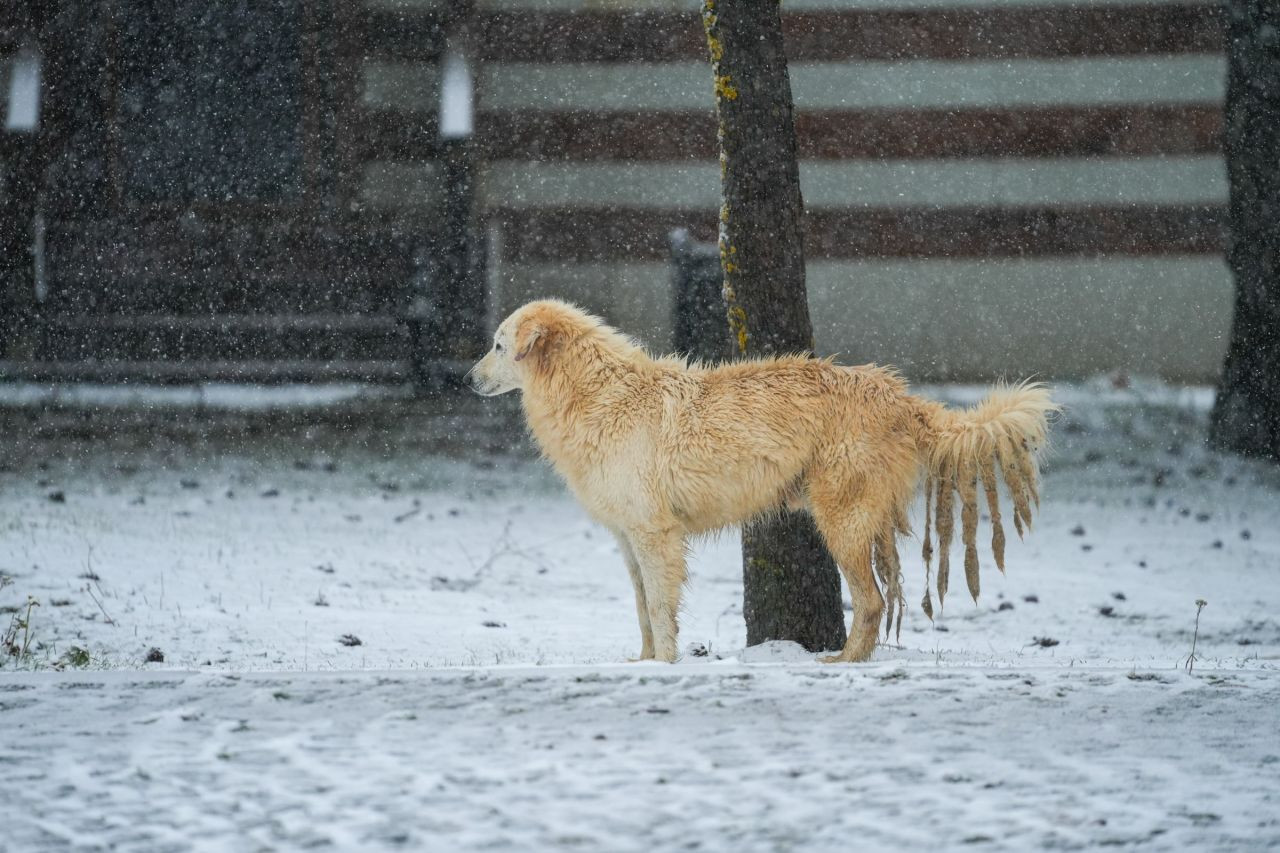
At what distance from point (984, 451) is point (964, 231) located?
1053 cm

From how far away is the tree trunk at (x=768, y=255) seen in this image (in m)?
6.50

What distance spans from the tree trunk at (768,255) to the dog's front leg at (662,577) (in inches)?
27.9

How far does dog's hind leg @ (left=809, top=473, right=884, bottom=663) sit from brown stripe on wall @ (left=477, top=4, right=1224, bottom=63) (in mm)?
10656

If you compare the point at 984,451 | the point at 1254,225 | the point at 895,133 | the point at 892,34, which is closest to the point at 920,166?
the point at 895,133

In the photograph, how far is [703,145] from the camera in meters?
15.6

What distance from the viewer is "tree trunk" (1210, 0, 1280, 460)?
12250 millimetres

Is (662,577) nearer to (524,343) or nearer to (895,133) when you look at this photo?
(524,343)

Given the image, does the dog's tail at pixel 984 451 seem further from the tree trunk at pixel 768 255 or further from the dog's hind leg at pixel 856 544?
the tree trunk at pixel 768 255

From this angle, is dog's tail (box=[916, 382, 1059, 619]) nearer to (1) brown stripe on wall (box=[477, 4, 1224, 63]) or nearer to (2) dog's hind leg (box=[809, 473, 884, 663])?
(2) dog's hind leg (box=[809, 473, 884, 663])

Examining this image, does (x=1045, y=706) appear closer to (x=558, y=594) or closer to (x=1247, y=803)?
(x=1247, y=803)

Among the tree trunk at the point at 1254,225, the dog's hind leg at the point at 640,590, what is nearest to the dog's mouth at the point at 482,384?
the dog's hind leg at the point at 640,590

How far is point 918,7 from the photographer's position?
15.7 meters

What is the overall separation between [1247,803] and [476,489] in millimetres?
8142

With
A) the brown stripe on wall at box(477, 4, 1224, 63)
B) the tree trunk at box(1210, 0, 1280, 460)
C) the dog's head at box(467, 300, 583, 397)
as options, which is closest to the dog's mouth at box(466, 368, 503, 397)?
the dog's head at box(467, 300, 583, 397)
